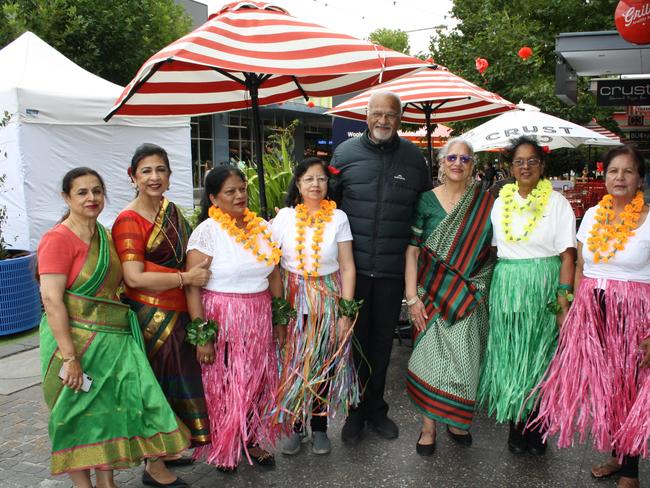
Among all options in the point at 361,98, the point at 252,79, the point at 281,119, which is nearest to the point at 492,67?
the point at 361,98

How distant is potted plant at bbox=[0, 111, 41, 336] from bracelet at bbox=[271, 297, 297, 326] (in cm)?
320

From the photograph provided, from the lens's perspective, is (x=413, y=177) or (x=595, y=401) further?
(x=413, y=177)

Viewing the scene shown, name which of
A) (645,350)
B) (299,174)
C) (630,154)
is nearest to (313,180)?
(299,174)

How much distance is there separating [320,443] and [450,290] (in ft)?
3.83

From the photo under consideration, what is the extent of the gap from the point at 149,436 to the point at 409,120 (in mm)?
5381

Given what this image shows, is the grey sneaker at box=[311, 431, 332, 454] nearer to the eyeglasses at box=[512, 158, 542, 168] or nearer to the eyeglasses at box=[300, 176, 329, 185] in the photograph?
the eyeglasses at box=[300, 176, 329, 185]

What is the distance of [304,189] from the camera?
3182 mm

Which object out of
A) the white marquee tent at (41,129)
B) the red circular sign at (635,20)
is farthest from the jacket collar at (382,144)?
the white marquee tent at (41,129)

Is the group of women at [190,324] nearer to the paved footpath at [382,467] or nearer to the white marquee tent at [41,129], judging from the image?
the paved footpath at [382,467]

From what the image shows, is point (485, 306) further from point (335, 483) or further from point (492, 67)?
point (492, 67)

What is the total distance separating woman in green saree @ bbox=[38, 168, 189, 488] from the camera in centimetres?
251

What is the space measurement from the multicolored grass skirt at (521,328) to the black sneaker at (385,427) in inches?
26.1

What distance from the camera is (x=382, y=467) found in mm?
3143

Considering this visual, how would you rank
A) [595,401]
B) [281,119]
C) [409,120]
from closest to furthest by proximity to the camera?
[595,401] → [409,120] → [281,119]
